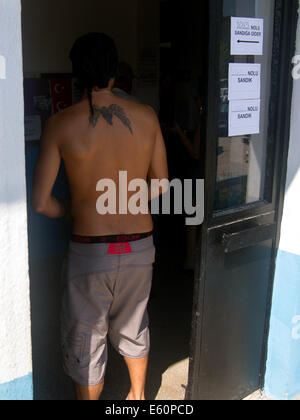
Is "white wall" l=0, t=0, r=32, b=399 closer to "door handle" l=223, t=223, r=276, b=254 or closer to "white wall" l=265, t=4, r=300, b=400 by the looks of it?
"door handle" l=223, t=223, r=276, b=254

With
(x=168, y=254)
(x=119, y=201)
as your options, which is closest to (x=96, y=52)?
(x=119, y=201)

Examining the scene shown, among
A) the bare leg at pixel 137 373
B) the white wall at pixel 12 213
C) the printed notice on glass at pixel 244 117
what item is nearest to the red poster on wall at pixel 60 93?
the printed notice on glass at pixel 244 117

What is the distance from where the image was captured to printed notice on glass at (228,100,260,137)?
109 inches

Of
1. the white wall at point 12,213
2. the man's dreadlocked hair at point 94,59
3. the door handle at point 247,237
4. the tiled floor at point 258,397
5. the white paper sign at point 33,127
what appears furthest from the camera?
the white paper sign at point 33,127

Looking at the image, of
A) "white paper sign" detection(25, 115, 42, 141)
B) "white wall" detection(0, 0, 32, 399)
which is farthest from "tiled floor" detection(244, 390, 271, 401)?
"white paper sign" detection(25, 115, 42, 141)

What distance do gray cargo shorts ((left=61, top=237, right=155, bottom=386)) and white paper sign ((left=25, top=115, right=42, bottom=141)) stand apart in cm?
246

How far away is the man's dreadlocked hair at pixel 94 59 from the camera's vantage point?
2408 mm

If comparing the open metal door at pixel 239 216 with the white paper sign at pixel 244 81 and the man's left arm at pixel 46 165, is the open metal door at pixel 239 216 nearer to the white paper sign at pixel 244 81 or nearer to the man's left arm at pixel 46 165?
the white paper sign at pixel 244 81

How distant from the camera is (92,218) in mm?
2566

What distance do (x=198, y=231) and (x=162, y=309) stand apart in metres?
1.84

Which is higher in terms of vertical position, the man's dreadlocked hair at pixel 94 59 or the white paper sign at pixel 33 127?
the man's dreadlocked hair at pixel 94 59

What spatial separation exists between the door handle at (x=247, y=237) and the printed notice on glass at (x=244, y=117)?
0.52 metres

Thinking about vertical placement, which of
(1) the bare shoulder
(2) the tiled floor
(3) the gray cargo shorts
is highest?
(1) the bare shoulder
